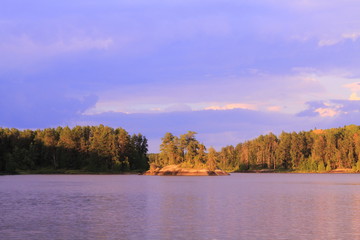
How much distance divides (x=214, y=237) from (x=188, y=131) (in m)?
158

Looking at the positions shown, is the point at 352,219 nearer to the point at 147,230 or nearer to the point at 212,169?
the point at 147,230

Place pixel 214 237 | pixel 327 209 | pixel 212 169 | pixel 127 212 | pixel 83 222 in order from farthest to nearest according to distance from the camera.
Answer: pixel 212 169
pixel 327 209
pixel 127 212
pixel 83 222
pixel 214 237

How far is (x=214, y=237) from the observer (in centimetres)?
3334

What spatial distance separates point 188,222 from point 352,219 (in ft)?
52.5

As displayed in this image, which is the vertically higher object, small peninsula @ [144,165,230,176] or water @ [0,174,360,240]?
small peninsula @ [144,165,230,176]

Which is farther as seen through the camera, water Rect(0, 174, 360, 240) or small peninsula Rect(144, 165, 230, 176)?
small peninsula Rect(144, 165, 230, 176)

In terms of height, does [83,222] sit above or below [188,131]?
below

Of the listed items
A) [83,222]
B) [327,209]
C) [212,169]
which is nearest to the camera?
[83,222]

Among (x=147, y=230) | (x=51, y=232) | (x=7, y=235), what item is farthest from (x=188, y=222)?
(x=7, y=235)

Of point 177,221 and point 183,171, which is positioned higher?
point 183,171

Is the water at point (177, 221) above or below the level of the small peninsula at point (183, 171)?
below

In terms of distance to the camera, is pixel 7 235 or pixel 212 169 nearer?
pixel 7 235

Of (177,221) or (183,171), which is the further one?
(183,171)

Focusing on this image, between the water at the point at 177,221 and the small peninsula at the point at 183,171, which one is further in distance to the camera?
the small peninsula at the point at 183,171
